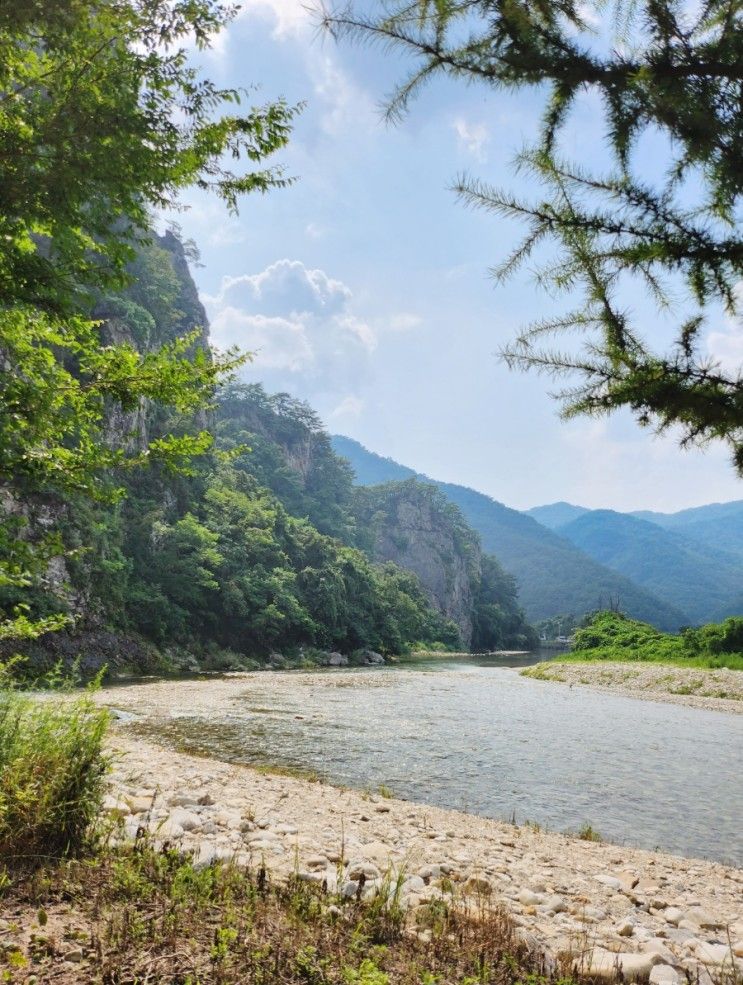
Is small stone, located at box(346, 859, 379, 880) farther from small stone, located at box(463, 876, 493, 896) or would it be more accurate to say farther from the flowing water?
the flowing water

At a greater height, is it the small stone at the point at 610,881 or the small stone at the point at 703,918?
the small stone at the point at 703,918

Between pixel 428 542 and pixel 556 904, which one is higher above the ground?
pixel 428 542

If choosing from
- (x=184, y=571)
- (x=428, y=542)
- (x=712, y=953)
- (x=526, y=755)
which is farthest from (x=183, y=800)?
(x=428, y=542)

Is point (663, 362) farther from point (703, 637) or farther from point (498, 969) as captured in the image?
point (703, 637)

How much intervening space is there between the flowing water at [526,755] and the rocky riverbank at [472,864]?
1.47m

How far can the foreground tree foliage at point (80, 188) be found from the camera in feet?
13.7

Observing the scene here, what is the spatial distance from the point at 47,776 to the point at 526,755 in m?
12.7

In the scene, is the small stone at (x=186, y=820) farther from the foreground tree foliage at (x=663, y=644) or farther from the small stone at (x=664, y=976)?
the foreground tree foliage at (x=663, y=644)

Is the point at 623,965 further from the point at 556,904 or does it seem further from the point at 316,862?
the point at 316,862

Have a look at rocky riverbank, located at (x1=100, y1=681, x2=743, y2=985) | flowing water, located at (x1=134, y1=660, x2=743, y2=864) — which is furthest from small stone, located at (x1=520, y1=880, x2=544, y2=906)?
flowing water, located at (x1=134, y1=660, x2=743, y2=864)

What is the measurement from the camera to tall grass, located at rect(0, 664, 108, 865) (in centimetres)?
435

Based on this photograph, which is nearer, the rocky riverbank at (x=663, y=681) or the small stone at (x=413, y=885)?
the small stone at (x=413, y=885)

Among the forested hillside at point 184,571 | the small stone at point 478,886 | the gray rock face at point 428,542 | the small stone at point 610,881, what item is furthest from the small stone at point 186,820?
the gray rock face at point 428,542

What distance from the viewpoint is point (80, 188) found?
4270 mm
